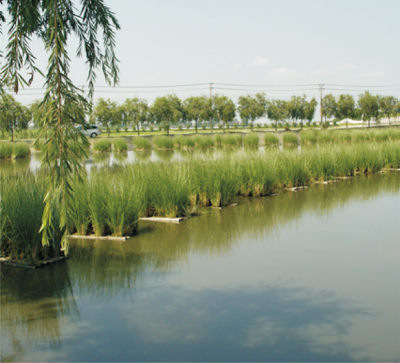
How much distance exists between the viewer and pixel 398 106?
184ft

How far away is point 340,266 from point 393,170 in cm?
1023

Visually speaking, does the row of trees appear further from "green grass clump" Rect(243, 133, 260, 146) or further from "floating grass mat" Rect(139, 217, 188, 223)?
"floating grass mat" Rect(139, 217, 188, 223)

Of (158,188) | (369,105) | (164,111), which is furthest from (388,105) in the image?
(158,188)

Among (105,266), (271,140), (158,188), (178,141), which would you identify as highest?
(178,141)

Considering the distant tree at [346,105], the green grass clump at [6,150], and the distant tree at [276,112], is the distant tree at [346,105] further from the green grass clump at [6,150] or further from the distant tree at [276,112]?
the green grass clump at [6,150]

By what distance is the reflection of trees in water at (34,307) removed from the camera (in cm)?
362

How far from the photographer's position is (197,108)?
164 feet

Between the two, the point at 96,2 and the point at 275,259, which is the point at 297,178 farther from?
the point at 96,2

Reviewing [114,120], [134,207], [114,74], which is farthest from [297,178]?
[114,120]

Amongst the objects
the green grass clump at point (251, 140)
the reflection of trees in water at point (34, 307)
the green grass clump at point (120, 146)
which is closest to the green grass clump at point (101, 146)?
the green grass clump at point (120, 146)

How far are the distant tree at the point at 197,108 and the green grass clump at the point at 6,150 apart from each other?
27.6 m

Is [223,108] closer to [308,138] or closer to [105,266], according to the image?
[308,138]

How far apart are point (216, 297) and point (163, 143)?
23.2 m

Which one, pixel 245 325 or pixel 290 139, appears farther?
pixel 290 139
